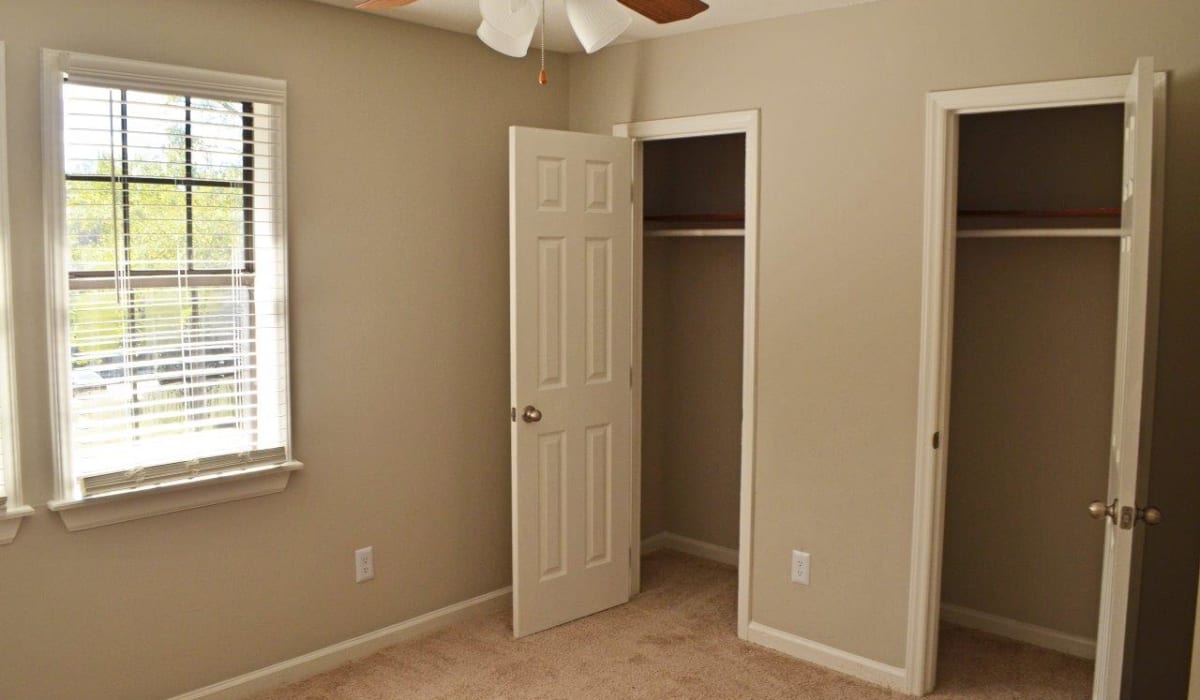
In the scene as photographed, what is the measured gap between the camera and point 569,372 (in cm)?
397

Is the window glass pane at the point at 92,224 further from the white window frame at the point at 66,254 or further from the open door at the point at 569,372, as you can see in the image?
the open door at the point at 569,372

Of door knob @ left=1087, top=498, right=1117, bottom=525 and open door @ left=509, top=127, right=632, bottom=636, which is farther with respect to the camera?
open door @ left=509, top=127, right=632, bottom=636

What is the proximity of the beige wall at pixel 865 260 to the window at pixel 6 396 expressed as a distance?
7.69 ft

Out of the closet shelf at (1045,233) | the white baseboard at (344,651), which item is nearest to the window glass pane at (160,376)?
the white baseboard at (344,651)

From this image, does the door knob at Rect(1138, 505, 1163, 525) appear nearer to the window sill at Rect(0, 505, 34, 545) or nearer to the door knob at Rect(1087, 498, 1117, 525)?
the door knob at Rect(1087, 498, 1117, 525)

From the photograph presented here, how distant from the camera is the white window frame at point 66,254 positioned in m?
2.79

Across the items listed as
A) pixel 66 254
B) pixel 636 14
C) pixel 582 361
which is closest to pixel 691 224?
pixel 582 361

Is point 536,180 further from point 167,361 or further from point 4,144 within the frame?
point 4,144

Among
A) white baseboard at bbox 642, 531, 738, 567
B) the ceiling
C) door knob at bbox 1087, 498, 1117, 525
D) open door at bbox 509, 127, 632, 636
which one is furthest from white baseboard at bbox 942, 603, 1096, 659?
the ceiling

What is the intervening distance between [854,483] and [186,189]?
2503 millimetres

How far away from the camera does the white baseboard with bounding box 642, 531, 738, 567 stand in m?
4.84

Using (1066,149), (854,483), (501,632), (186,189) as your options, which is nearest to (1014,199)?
(1066,149)

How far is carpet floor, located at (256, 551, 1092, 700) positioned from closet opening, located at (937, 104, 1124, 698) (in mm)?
23

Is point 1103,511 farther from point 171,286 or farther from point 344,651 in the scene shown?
point 171,286
